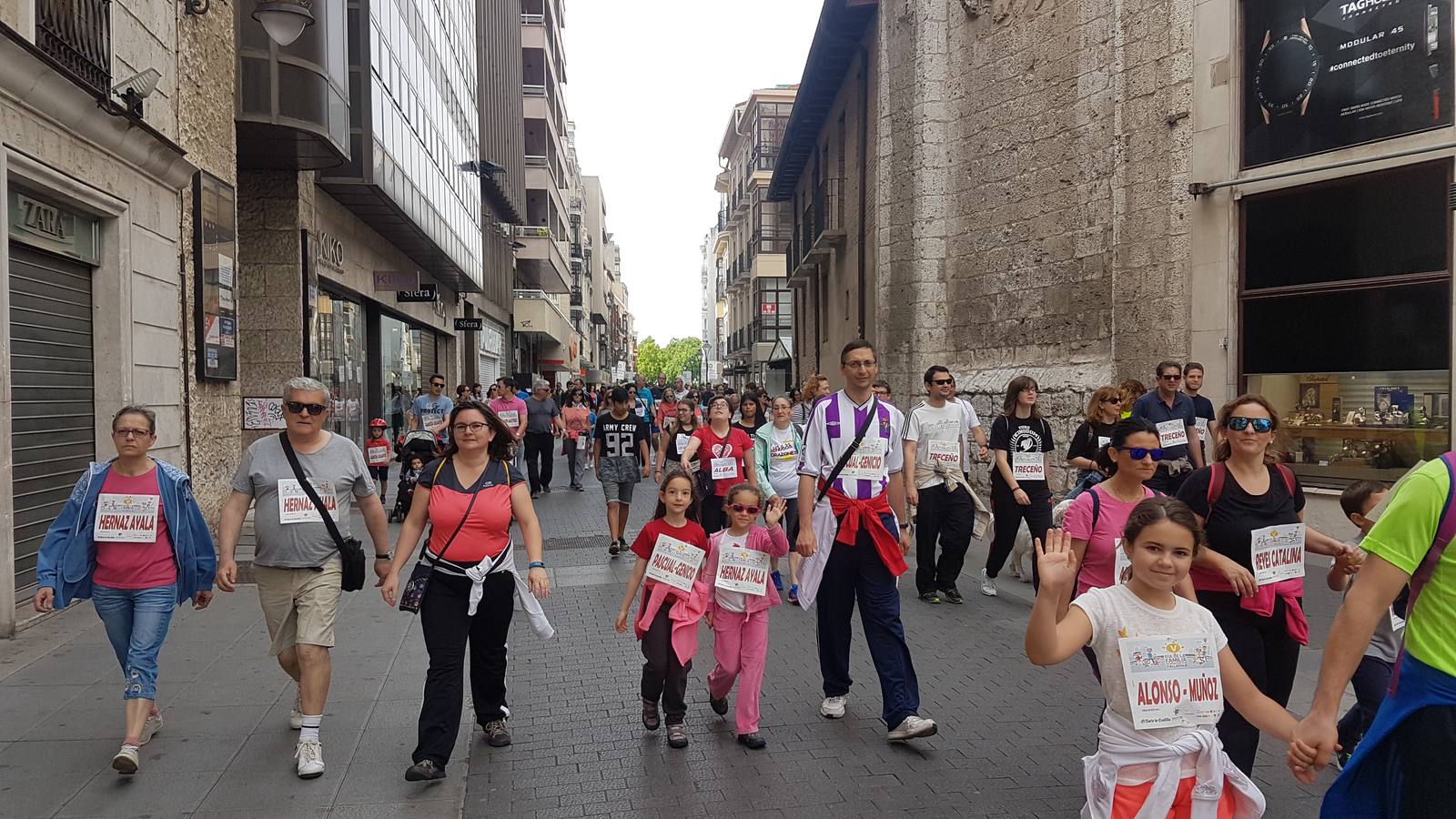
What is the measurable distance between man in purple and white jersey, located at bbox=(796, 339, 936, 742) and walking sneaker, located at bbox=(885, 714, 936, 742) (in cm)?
7

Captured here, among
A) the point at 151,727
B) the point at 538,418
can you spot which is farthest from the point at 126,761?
the point at 538,418

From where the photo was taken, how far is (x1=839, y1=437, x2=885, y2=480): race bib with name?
5469 millimetres

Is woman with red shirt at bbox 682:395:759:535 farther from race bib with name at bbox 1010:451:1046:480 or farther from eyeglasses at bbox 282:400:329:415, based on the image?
eyeglasses at bbox 282:400:329:415

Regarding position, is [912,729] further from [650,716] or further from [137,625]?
[137,625]

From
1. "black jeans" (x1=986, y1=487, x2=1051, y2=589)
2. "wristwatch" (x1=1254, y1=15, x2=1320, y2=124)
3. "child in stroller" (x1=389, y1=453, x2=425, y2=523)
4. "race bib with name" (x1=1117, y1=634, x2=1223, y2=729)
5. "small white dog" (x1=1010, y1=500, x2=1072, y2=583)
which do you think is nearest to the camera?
"race bib with name" (x1=1117, y1=634, x2=1223, y2=729)

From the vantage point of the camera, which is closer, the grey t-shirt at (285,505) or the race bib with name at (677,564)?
the grey t-shirt at (285,505)

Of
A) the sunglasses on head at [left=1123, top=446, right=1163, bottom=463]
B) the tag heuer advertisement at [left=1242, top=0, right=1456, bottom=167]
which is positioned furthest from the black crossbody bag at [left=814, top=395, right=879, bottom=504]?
the tag heuer advertisement at [left=1242, top=0, right=1456, bottom=167]

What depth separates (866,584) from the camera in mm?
5332

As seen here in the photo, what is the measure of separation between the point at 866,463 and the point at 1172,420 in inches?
145

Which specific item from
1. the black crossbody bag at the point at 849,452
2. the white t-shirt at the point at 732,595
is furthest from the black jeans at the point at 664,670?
the black crossbody bag at the point at 849,452

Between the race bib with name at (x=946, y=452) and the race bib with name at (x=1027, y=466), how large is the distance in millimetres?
424

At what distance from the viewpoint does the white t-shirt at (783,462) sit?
9.28 m

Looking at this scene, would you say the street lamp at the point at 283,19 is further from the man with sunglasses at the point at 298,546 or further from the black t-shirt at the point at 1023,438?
the black t-shirt at the point at 1023,438

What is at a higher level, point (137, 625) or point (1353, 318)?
point (1353, 318)
